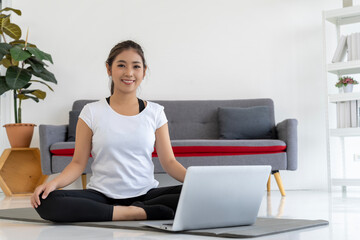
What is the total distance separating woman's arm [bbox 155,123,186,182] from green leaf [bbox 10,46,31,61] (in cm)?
253

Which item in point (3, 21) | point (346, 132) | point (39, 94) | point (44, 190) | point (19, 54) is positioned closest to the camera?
point (44, 190)

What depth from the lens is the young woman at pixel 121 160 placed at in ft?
6.82

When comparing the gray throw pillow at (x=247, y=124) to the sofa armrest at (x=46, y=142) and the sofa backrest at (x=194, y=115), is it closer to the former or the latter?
the sofa backrest at (x=194, y=115)

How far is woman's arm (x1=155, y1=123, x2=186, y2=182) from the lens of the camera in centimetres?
215

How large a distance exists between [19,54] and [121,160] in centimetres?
265

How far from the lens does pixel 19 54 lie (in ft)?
14.6

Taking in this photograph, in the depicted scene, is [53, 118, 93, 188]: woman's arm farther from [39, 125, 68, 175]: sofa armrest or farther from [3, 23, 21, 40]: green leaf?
[3, 23, 21, 40]: green leaf

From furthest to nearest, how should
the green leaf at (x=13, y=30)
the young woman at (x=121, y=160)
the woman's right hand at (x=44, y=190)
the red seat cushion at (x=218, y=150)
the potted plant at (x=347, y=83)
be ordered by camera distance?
the green leaf at (x=13, y=30)
the potted plant at (x=347, y=83)
the red seat cushion at (x=218, y=150)
the young woman at (x=121, y=160)
the woman's right hand at (x=44, y=190)

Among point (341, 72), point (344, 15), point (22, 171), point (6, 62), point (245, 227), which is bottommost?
point (22, 171)

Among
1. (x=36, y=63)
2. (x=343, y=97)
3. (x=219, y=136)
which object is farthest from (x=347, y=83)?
(x=36, y=63)

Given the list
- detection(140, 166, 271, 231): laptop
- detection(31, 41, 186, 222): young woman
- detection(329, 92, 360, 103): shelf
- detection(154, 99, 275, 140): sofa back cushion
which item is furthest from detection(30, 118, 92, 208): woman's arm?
detection(329, 92, 360, 103): shelf

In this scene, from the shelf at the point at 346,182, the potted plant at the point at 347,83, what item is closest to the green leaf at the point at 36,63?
the potted plant at the point at 347,83

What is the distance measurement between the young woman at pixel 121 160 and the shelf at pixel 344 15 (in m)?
3.00

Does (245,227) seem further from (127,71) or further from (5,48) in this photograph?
(5,48)
